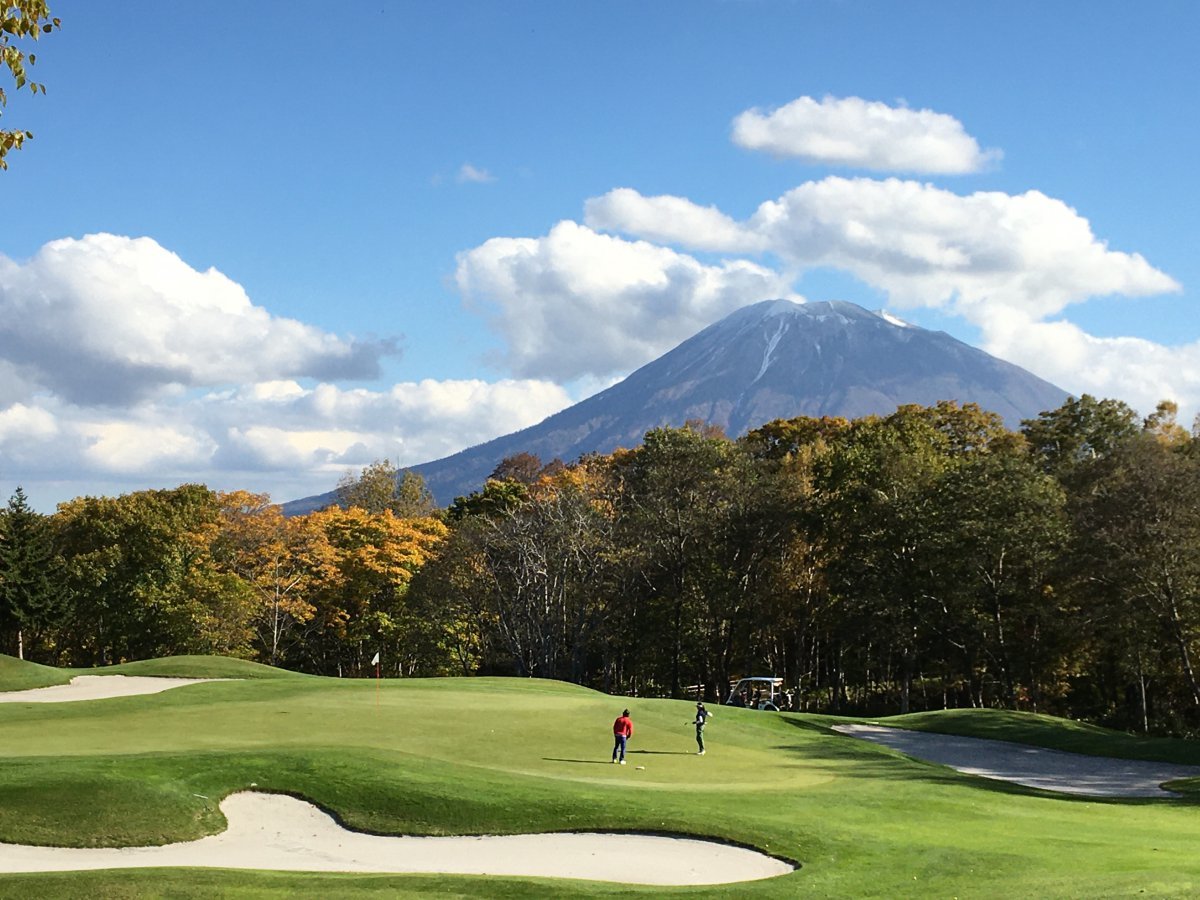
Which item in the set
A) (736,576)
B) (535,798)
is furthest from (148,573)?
(535,798)

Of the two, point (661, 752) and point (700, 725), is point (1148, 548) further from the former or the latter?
point (661, 752)

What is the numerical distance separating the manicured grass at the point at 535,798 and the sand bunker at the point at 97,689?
17.1ft

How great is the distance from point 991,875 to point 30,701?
35.0m

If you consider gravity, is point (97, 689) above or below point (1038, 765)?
above

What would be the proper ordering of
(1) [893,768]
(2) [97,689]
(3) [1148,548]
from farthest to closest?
(3) [1148,548]
(2) [97,689]
(1) [893,768]

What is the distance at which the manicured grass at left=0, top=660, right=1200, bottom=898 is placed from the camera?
643 inches

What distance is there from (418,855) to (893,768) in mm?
19173

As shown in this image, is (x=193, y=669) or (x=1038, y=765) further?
(x=193, y=669)

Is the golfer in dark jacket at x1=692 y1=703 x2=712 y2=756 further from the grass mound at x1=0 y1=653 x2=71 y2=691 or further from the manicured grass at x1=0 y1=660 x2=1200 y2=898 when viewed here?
the grass mound at x1=0 y1=653 x2=71 y2=691

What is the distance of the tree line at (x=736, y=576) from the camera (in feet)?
189

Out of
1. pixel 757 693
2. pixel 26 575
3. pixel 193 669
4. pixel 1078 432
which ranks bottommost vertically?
pixel 757 693

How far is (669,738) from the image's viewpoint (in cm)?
3684

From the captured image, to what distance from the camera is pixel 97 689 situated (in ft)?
148

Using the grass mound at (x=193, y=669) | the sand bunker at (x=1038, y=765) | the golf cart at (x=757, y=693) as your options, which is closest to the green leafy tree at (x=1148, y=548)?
the sand bunker at (x=1038, y=765)
